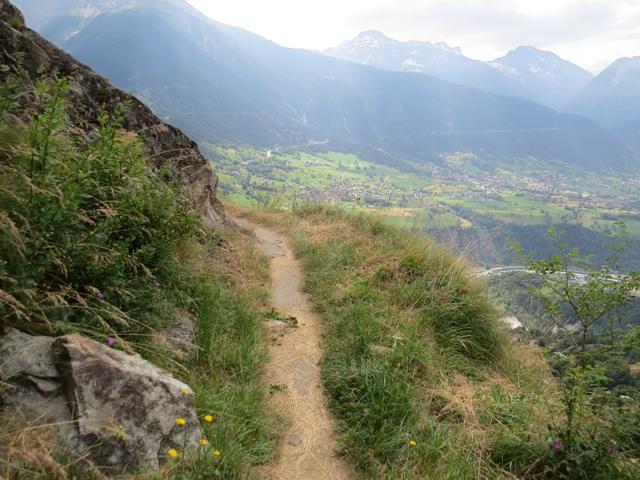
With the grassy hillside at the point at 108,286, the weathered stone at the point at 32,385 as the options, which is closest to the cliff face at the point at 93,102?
the grassy hillside at the point at 108,286

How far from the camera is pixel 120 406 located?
2.67 m

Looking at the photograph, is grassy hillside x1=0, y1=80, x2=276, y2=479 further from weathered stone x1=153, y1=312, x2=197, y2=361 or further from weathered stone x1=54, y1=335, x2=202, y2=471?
weathered stone x1=54, y1=335, x2=202, y2=471

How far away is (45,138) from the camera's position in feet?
10.7

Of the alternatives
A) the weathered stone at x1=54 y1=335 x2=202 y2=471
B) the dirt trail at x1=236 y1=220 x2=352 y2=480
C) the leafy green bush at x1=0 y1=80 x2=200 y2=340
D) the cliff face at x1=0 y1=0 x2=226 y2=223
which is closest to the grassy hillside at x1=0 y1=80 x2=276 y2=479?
the leafy green bush at x1=0 y1=80 x2=200 y2=340

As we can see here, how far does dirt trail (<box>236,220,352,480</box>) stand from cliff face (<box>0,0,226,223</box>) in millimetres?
3369

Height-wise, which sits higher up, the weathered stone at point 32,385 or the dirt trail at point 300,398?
the weathered stone at point 32,385

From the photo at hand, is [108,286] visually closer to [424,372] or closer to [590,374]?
[424,372]

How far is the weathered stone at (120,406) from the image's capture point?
8.21 ft

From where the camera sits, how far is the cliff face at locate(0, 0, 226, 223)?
627 centimetres

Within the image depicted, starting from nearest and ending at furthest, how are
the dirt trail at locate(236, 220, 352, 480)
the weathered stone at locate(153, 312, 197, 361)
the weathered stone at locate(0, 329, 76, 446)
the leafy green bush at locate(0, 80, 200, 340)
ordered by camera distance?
the weathered stone at locate(0, 329, 76, 446) < the leafy green bush at locate(0, 80, 200, 340) < the dirt trail at locate(236, 220, 352, 480) < the weathered stone at locate(153, 312, 197, 361)

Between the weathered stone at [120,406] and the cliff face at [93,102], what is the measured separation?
3.17m

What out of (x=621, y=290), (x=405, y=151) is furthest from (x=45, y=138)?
(x=405, y=151)

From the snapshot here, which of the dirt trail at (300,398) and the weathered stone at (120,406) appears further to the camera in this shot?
the dirt trail at (300,398)

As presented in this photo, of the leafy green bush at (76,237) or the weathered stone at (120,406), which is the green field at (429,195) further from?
the weathered stone at (120,406)
